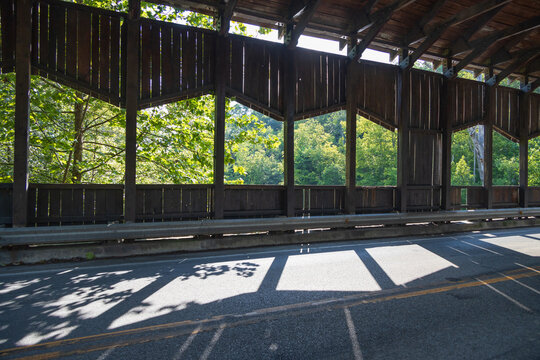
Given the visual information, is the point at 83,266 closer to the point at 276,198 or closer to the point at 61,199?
the point at 61,199

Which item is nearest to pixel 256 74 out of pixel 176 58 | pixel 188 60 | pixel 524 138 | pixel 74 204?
pixel 188 60

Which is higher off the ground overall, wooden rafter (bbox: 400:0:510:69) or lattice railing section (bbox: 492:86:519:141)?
wooden rafter (bbox: 400:0:510:69)

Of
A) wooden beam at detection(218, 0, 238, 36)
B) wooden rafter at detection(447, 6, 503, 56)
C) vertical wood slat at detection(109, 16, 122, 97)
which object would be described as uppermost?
wooden rafter at detection(447, 6, 503, 56)

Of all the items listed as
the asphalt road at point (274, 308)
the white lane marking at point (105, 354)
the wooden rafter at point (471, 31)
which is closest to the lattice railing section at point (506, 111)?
the wooden rafter at point (471, 31)

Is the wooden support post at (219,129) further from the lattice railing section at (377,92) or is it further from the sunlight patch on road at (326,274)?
the lattice railing section at (377,92)

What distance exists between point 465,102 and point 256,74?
8.56m

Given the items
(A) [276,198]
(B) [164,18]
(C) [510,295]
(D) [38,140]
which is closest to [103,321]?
(C) [510,295]

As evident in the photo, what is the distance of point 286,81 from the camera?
31.1 ft

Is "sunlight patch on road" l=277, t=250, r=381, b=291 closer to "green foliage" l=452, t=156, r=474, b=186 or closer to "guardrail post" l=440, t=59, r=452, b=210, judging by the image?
"guardrail post" l=440, t=59, r=452, b=210

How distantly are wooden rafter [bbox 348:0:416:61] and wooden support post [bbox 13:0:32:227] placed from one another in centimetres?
847

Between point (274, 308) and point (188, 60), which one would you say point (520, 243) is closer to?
point (274, 308)

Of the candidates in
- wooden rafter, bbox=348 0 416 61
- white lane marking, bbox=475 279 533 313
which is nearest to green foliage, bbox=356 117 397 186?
wooden rafter, bbox=348 0 416 61

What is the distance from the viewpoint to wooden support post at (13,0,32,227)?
673 cm

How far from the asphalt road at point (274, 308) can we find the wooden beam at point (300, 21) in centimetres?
614
